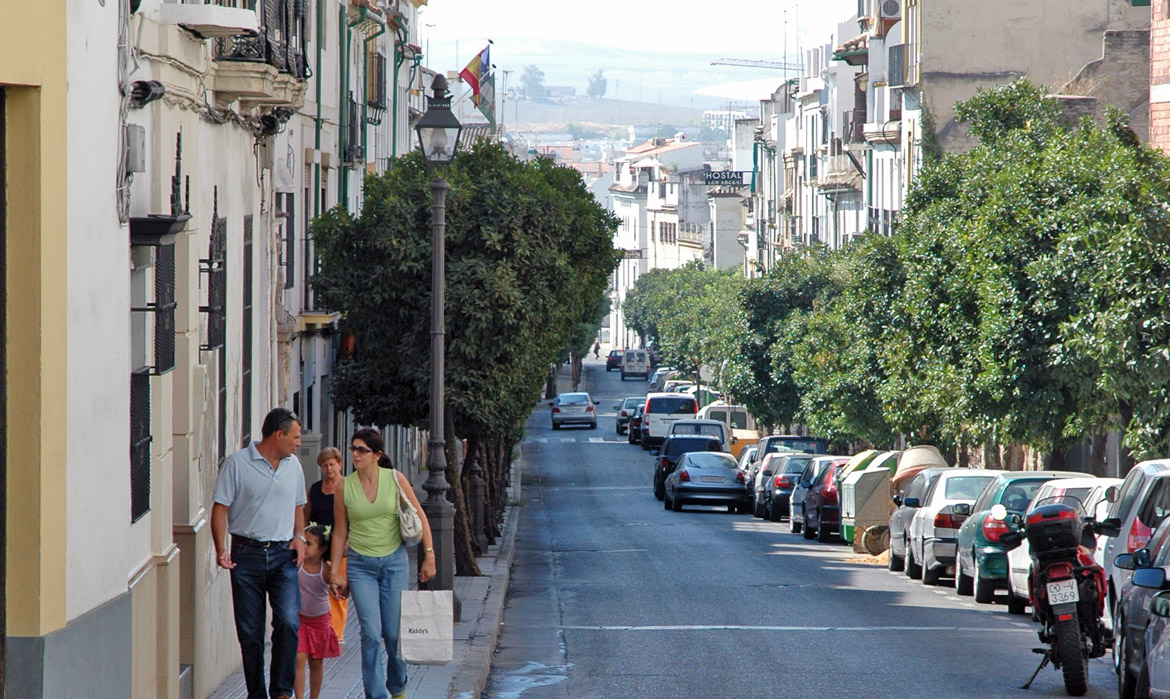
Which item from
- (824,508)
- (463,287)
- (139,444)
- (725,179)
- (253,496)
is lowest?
(824,508)

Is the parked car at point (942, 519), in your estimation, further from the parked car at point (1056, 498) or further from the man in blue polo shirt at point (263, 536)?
the man in blue polo shirt at point (263, 536)

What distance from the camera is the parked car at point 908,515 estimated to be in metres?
23.8

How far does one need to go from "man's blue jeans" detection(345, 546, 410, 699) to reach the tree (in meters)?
11.4

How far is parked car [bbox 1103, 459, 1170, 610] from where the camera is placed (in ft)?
45.9

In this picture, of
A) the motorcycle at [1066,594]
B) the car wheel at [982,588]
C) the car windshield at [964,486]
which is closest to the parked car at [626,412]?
the car windshield at [964,486]

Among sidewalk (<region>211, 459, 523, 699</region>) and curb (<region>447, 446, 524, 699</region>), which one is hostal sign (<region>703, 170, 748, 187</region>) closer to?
curb (<region>447, 446, 524, 699</region>)

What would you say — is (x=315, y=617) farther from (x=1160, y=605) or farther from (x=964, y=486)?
(x=964, y=486)

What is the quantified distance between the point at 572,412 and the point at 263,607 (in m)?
73.0

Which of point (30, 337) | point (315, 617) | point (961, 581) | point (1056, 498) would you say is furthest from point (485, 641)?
point (30, 337)

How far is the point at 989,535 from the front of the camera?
1939 centimetres

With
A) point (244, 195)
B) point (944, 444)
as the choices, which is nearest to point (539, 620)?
point (244, 195)

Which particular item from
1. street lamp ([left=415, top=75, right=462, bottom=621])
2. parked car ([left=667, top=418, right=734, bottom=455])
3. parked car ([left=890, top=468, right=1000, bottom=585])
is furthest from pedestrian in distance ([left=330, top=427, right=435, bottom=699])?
parked car ([left=667, top=418, right=734, bottom=455])

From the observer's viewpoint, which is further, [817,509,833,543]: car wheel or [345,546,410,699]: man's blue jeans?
[817,509,833,543]: car wheel

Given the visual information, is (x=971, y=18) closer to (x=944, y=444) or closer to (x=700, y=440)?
(x=700, y=440)
